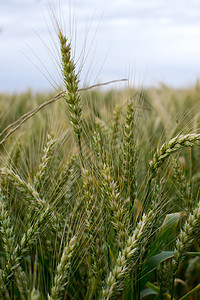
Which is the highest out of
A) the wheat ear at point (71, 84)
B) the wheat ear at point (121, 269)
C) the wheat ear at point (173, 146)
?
the wheat ear at point (71, 84)

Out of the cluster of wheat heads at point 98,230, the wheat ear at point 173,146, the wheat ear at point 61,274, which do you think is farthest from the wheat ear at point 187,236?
the wheat ear at point 61,274

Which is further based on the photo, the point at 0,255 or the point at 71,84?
the point at 0,255

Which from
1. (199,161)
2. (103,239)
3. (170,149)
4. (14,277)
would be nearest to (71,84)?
(170,149)

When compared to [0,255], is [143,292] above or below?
below

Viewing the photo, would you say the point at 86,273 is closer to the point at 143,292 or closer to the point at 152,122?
the point at 143,292

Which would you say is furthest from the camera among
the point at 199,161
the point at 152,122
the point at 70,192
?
the point at 152,122

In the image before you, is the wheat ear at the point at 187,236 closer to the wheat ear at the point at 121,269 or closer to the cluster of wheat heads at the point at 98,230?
the cluster of wheat heads at the point at 98,230

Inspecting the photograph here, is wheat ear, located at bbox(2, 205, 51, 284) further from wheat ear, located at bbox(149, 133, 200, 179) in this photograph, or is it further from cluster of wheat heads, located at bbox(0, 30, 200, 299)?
wheat ear, located at bbox(149, 133, 200, 179)

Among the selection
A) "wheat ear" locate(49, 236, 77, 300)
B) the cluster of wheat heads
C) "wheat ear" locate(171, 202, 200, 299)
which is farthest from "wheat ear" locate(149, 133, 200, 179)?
"wheat ear" locate(49, 236, 77, 300)

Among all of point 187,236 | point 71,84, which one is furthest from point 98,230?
point 71,84

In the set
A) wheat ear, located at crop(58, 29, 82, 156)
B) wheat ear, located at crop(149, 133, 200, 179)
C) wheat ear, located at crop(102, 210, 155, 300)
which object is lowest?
wheat ear, located at crop(102, 210, 155, 300)

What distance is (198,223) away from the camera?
1004 mm

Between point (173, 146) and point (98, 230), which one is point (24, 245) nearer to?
point (98, 230)

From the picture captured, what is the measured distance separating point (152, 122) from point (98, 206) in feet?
5.78
